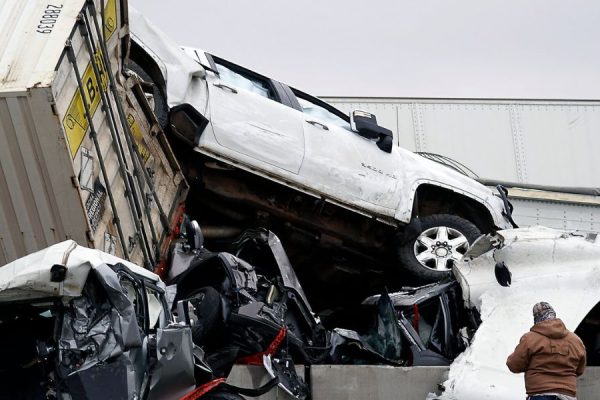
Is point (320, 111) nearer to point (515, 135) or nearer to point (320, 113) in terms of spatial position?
point (320, 113)

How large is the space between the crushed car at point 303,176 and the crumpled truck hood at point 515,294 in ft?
5.57

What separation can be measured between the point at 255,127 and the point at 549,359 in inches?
156

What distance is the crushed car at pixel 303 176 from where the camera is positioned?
10180mm

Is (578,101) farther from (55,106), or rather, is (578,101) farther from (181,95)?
(55,106)

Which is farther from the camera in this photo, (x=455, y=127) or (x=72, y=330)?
(x=455, y=127)

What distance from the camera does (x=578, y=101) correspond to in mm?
16938

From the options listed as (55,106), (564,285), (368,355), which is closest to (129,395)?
(55,106)

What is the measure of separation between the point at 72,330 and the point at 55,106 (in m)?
1.75

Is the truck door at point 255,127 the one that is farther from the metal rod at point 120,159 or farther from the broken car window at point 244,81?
the metal rod at point 120,159

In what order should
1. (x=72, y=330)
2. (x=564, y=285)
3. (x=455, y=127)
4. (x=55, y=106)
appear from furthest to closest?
(x=455, y=127)
(x=564, y=285)
(x=55, y=106)
(x=72, y=330)

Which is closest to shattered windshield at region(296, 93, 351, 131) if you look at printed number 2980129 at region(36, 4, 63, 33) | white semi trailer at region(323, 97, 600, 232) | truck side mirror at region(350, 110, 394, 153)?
truck side mirror at region(350, 110, 394, 153)

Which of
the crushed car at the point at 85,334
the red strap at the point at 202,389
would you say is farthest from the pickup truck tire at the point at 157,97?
the red strap at the point at 202,389

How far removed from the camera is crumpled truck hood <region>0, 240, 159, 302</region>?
634 cm

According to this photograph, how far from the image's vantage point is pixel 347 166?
10.7 meters
